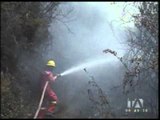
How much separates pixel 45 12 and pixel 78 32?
4231 mm

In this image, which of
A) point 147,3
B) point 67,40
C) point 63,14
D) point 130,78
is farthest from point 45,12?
point 130,78

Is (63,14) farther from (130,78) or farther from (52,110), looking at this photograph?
(130,78)

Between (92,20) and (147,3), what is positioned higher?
(92,20)

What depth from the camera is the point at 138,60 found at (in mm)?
7074

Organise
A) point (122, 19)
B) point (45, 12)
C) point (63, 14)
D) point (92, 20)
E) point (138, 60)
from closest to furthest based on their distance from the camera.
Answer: point (138, 60), point (122, 19), point (45, 12), point (63, 14), point (92, 20)

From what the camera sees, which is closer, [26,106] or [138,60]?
[138,60]
